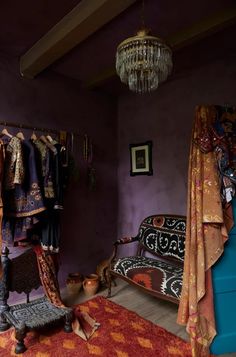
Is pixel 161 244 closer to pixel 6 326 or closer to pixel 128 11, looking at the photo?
pixel 6 326

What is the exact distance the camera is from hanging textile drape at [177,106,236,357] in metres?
1.70

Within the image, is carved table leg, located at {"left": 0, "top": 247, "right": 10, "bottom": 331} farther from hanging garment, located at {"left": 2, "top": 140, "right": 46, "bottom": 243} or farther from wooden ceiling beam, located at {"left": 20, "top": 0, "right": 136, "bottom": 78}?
wooden ceiling beam, located at {"left": 20, "top": 0, "right": 136, "bottom": 78}

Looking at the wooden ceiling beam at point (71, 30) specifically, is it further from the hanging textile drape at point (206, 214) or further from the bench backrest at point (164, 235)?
the bench backrest at point (164, 235)

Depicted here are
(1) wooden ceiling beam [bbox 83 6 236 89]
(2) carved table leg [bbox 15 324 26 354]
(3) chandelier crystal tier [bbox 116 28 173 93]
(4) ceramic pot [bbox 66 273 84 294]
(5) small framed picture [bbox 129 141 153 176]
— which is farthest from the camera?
(5) small framed picture [bbox 129 141 153 176]

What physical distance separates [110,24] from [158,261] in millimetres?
2511

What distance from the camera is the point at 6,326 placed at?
2152mm

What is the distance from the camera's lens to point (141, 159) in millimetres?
3447

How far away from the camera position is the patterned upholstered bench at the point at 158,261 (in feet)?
7.43

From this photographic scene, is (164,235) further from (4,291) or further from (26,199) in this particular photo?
(4,291)

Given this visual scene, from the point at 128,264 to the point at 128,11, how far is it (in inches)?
95.7

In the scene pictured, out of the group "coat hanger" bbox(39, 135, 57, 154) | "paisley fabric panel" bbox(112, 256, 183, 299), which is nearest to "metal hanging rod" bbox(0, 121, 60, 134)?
"coat hanger" bbox(39, 135, 57, 154)

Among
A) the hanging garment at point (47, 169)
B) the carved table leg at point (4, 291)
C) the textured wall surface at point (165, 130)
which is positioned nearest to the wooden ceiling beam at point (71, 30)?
the hanging garment at point (47, 169)

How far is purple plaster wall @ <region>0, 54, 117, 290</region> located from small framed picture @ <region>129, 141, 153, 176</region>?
33 cm

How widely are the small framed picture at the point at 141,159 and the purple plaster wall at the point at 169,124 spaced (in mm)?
73
